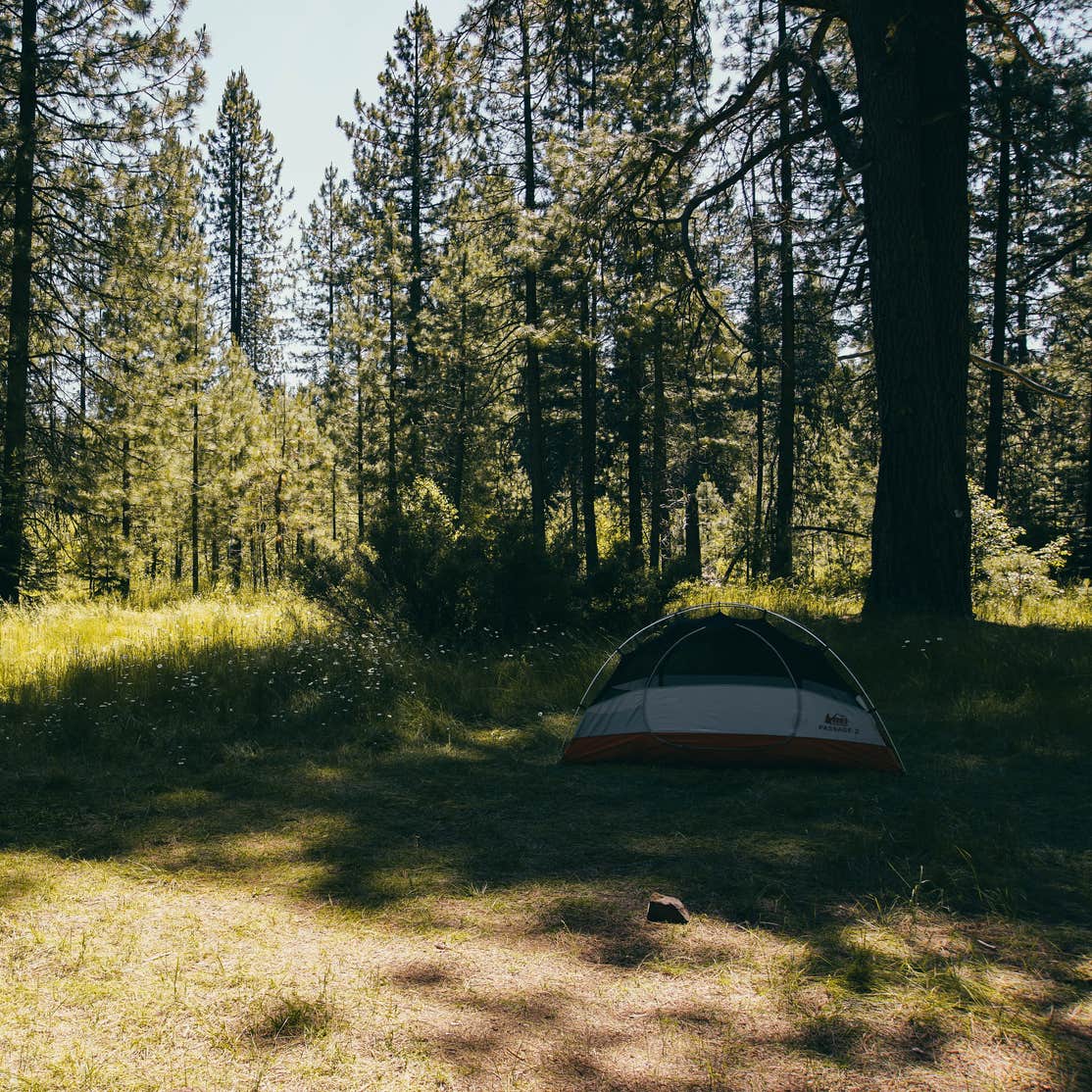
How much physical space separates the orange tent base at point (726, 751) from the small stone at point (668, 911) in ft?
8.00

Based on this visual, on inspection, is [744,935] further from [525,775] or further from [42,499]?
[42,499]

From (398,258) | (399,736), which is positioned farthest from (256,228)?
(399,736)

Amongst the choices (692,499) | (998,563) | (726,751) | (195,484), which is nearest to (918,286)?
(726,751)

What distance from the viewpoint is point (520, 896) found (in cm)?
411

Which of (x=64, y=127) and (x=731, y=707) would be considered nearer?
(x=731, y=707)

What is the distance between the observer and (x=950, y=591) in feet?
30.3

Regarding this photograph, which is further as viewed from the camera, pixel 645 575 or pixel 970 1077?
pixel 645 575

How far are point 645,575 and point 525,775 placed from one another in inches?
212

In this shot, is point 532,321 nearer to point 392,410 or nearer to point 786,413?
point 786,413

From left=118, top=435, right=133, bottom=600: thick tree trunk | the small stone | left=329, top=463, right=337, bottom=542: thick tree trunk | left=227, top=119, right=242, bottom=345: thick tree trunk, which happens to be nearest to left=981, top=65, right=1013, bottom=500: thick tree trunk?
the small stone

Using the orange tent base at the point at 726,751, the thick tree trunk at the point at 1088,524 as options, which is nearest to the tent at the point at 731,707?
the orange tent base at the point at 726,751

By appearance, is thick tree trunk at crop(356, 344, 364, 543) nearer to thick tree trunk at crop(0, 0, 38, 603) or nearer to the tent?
thick tree trunk at crop(0, 0, 38, 603)

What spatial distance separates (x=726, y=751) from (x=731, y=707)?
1.08ft

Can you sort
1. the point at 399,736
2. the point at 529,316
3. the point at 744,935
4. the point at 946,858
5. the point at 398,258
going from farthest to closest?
the point at 398,258 < the point at 529,316 < the point at 399,736 < the point at 946,858 < the point at 744,935
